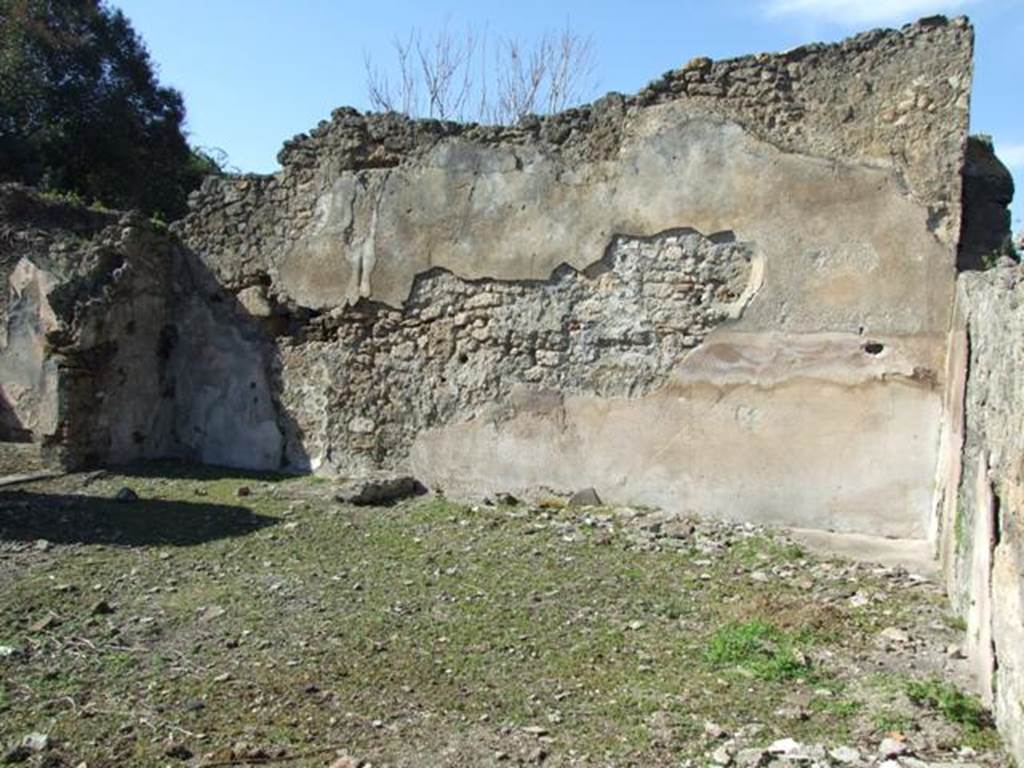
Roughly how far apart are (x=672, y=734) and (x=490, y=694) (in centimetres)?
66

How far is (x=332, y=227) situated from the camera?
283 inches

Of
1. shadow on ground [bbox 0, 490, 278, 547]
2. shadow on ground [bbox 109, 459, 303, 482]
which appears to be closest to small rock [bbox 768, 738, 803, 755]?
shadow on ground [bbox 0, 490, 278, 547]

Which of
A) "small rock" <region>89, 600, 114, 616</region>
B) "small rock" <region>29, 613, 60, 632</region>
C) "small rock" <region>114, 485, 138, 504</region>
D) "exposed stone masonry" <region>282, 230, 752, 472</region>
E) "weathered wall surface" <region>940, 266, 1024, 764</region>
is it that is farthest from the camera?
"small rock" <region>114, 485, 138, 504</region>

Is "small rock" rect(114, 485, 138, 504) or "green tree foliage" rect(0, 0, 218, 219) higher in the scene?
"green tree foliage" rect(0, 0, 218, 219)

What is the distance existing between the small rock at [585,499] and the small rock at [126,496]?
2.83m

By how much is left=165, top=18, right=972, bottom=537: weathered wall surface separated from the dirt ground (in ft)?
1.89

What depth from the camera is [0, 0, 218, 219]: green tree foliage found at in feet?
51.0

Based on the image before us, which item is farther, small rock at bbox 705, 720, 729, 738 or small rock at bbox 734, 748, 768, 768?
small rock at bbox 705, 720, 729, 738

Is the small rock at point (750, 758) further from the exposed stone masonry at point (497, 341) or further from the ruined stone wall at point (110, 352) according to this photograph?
the ruined stone wall at point (110, 352)

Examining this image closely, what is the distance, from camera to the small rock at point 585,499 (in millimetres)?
6191

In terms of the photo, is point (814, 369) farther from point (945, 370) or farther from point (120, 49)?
point (120, 49)

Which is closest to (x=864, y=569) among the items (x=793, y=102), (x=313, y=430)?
(x=793, y=102)

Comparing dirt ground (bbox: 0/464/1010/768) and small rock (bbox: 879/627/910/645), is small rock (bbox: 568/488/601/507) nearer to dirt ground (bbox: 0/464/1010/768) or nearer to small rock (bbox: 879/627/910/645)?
dirt ground (bbox: 0/464/1010/768)

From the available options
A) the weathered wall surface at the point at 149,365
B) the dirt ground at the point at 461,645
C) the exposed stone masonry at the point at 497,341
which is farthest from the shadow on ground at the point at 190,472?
the dirt ground at the point at 461,645
